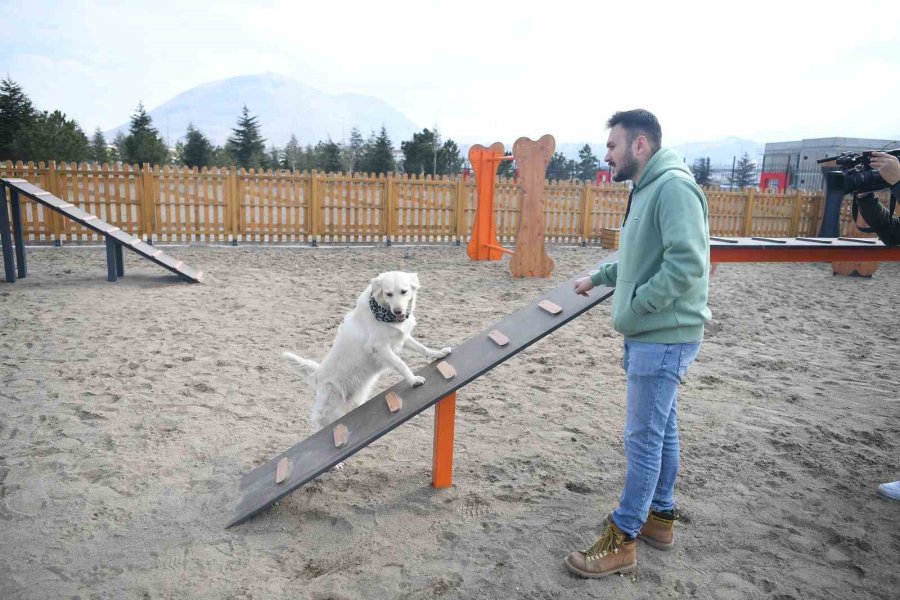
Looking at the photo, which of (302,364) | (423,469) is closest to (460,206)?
(302,364)

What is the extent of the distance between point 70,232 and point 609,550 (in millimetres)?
14281

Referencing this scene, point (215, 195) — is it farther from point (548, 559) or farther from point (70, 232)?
point (548, 559)

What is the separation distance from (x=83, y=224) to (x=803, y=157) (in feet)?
113

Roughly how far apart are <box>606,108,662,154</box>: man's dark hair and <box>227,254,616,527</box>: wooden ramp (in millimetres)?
953

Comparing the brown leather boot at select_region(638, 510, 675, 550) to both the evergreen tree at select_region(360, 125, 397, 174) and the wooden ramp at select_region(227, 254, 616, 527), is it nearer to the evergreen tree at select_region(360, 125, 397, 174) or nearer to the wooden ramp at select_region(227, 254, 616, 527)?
the wooden ramp at select_region(227, 254, 616, 527)

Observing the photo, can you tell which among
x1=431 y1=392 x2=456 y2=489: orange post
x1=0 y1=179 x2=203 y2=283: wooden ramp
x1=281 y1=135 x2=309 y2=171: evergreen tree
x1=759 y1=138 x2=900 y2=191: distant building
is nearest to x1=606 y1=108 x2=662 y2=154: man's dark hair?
x1=431 y1=392 x2=456 y2=489: orange post

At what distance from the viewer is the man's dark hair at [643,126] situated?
258 centimetres

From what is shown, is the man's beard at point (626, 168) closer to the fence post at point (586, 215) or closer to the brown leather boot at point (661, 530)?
the brown leather boot at point (661, 530)

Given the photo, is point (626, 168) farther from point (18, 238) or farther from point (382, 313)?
point (18, 238)

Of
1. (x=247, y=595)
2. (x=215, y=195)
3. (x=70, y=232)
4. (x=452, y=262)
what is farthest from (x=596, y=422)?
(x=70, y=232)

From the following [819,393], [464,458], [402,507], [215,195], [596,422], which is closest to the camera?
[402,507]

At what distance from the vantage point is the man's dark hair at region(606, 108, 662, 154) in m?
2.58

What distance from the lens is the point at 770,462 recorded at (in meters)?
4.05

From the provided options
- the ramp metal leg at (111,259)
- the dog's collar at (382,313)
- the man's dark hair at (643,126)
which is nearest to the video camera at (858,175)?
the man's dark hair at (643,126)
